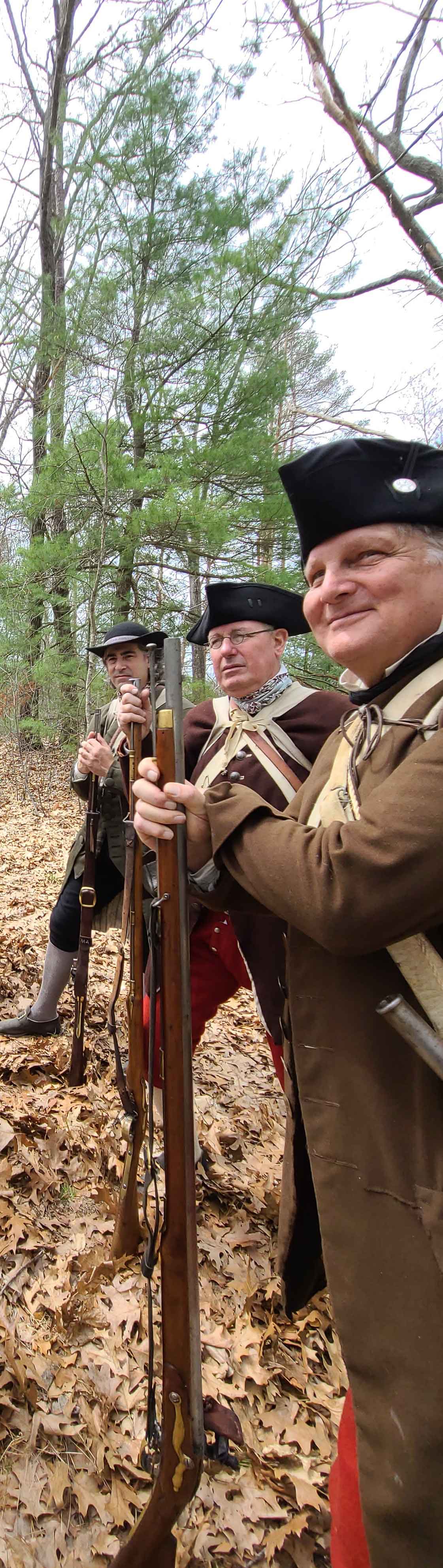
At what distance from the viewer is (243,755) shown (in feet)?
8.23

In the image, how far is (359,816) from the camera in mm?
1151

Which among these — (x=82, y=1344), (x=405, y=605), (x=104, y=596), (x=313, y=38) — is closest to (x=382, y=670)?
(x=405, y=605)

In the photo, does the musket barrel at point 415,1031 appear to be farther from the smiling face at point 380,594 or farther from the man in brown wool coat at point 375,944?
the smiling face at point 380,594

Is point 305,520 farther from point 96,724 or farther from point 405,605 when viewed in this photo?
point 96,724

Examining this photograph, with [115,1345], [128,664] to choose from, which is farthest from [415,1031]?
[128,664]

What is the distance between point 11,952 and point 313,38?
992cm

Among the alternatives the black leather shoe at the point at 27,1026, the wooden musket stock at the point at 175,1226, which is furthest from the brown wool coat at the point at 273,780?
the black leather shoe at the point at 27,1026

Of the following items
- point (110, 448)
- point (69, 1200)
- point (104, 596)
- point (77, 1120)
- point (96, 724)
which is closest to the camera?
point (69, 1200)

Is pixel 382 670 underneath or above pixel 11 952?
above

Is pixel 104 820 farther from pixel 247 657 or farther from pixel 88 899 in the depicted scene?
pixel 247 657

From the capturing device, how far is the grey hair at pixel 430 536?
1233 mm

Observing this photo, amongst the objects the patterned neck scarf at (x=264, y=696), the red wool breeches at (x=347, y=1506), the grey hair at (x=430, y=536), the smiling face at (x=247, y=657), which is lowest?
the red wool breeches at (x=347, y=1506)

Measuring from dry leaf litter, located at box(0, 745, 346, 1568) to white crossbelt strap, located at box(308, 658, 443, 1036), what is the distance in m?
1.92

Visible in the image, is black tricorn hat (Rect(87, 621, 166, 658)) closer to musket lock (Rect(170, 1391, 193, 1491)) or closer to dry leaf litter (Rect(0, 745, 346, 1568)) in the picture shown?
dry leaf litter (Rect(0, 745, 346, 1568))
